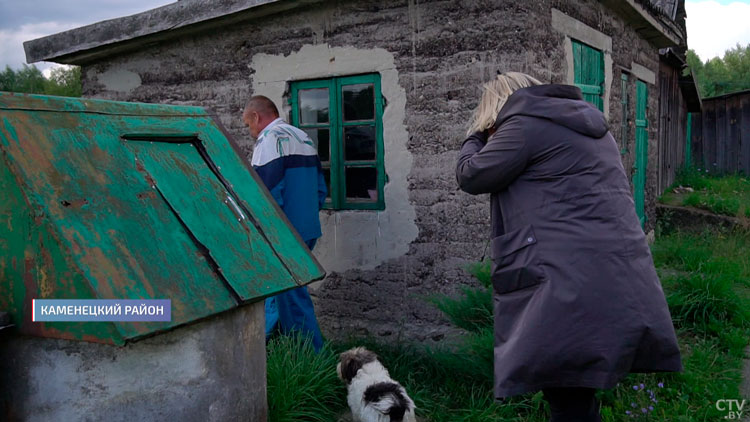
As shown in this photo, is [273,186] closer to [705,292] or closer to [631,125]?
[705,292]

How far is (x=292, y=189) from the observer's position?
4.47 meters

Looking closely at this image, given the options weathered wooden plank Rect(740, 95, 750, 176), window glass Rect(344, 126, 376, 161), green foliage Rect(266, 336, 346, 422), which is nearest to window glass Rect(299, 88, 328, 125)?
window glass Rect(344, 126, 376, 161)

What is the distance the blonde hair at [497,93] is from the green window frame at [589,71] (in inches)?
119

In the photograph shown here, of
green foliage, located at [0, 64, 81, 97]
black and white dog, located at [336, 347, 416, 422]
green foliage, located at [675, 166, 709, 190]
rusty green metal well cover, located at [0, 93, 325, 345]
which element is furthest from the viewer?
green foliage, located at [0, 64, 81, 97]

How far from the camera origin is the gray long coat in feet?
7.55

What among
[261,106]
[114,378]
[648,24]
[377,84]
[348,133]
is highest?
[648,24]

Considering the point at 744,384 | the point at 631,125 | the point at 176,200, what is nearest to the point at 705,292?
the point at 744,384

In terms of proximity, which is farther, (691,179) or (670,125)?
(691,179)

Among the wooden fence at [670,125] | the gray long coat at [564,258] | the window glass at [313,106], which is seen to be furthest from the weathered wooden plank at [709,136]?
the gray long coat at [564,258]

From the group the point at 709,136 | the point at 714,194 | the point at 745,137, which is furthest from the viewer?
the point at 709,136

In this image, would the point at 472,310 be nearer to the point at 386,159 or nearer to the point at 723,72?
the point at 386,159

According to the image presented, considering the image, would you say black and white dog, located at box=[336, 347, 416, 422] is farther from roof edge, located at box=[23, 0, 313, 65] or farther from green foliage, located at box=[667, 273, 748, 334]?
roof edge, located at box=[23, 0, 313, 65]

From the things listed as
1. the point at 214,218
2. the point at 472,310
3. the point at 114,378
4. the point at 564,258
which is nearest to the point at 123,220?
the point at 214,218

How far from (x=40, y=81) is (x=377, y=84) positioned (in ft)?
141
